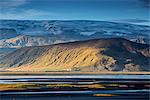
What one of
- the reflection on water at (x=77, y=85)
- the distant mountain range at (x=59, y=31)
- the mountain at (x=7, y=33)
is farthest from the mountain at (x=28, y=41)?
the reflection on water at (x=77, y=85)

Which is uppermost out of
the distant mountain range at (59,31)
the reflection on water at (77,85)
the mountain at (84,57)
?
the distant mountain range at (59,31)

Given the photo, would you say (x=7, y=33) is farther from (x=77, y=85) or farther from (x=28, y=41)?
(x=77, y=85)

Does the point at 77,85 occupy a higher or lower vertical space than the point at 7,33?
lower

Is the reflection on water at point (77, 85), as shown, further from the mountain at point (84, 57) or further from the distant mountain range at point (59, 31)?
the distant mountain range at point (59, 31)

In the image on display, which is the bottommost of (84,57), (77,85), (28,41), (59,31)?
(77,85)

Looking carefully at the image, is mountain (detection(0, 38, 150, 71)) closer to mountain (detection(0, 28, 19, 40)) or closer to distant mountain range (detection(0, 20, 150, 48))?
distant mountain range (detection(0, 20, 150, 48))

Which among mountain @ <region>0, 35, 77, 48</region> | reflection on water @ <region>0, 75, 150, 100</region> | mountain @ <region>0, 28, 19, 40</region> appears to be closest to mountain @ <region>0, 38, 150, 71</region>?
mountain @ <region>0, 35, 77, 48</region>

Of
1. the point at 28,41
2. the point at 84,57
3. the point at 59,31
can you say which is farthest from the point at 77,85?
the point at 28,41
